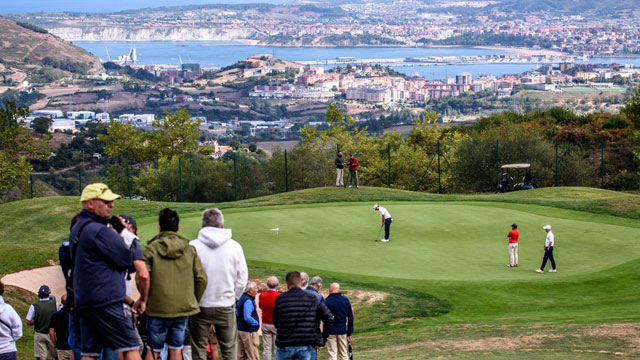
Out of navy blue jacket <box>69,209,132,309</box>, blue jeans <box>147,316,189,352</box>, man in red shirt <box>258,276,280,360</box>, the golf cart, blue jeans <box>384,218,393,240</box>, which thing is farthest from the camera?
the golf cart

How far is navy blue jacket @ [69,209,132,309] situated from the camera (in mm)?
8695

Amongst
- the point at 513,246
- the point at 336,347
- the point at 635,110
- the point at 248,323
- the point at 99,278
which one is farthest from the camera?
the point at 635,110

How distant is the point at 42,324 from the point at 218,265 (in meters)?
5.20

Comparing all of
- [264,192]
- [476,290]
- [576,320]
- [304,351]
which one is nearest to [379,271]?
[476,290]

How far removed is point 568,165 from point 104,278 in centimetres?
5418

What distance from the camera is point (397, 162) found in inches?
2544

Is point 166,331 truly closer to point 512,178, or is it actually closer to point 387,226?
point 387,226

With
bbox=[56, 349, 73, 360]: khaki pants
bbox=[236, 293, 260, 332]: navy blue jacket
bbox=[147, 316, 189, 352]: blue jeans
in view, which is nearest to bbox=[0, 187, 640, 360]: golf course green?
bbox=[147, 316, 189, 352]: blue jeans

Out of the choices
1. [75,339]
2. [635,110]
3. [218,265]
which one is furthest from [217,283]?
[635,110]

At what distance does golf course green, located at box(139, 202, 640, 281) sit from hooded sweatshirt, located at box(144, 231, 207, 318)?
42.0ft

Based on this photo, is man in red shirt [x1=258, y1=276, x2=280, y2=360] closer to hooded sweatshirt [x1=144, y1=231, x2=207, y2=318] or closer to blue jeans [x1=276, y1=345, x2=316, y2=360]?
blue jeans [x1=276, y1=345, x2=316, y2=360]

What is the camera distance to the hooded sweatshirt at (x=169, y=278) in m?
9.52

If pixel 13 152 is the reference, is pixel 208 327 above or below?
above

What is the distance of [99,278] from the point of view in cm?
872
